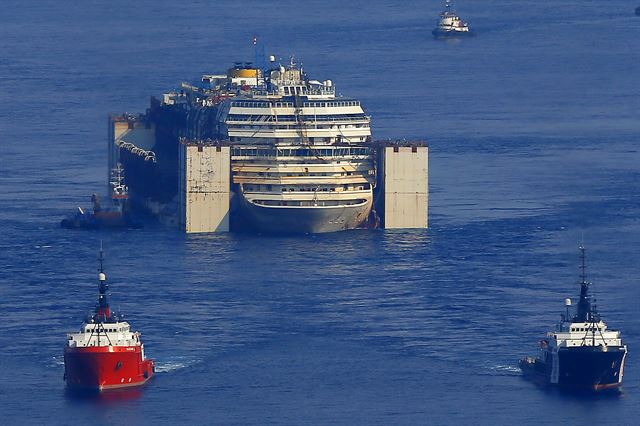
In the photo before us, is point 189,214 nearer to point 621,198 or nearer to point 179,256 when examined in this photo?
point 179,256

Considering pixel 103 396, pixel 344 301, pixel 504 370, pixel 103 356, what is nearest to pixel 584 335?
pixel 504 370

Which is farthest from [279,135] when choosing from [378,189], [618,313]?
[618,313]

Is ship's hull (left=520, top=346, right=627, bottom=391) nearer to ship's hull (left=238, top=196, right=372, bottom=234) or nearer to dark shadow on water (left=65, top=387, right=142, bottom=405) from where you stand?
dark shadow on water (left=65, top=387, right=142, bottom=405)

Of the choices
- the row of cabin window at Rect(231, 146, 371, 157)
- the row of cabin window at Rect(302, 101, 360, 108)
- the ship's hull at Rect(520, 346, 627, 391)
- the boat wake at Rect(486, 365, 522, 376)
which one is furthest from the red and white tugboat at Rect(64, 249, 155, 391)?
the row of cabin window at Rect(302, 101, 360, 108)

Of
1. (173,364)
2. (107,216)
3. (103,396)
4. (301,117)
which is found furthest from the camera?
(107,216)

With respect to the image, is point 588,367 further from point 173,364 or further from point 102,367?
point 102,367

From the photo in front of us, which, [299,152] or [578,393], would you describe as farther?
[299,152]

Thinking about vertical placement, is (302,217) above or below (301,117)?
below
